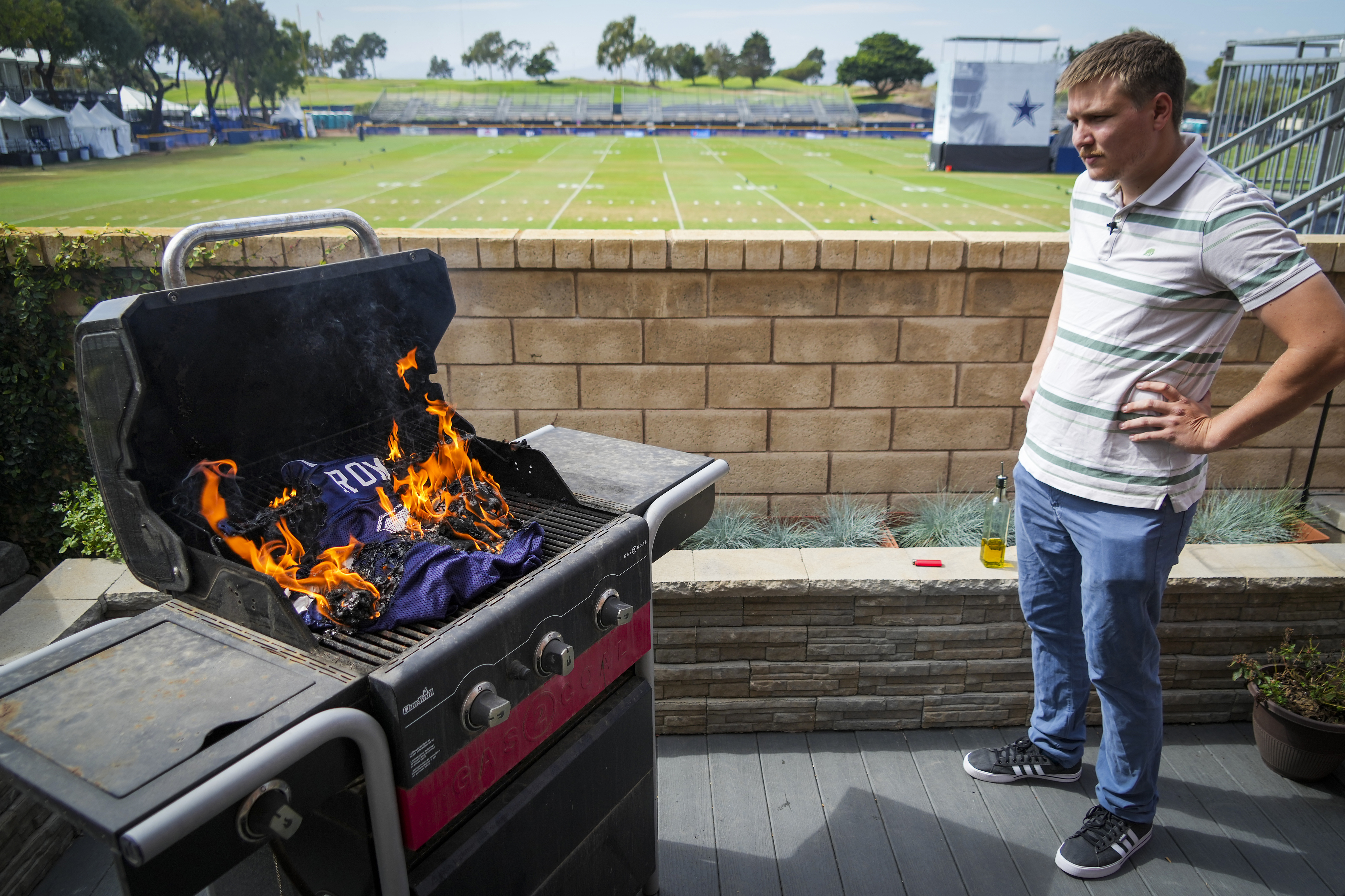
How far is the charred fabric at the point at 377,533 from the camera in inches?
52.8

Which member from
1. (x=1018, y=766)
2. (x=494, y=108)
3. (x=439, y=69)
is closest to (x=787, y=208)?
(x=1018, y=766)

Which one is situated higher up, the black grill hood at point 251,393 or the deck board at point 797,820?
the black grill hood at point 251,393

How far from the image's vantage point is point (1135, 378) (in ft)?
6.24

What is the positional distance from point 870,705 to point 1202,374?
5.37ft

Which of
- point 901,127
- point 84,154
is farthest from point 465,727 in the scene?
point 901,127

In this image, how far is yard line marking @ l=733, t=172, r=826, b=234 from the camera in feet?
89.0

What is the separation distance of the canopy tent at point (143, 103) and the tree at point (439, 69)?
7201 centimetres

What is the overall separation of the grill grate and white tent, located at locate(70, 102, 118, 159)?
11.4 meters

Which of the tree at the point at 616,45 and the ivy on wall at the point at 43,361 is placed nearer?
the ivy on wall at the point at 43,361

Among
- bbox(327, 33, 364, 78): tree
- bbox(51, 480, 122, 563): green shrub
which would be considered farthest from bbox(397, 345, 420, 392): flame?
bbox(327, 33, 364, 78): tree

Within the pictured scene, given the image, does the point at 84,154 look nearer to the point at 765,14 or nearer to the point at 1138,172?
the point at 1138,172

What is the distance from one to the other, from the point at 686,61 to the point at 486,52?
26.2m

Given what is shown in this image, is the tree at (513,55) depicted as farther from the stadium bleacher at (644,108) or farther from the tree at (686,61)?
the tree at (686,61)

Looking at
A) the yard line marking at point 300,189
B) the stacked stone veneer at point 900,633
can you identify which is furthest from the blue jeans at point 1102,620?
the yard line marking at point 300,189
